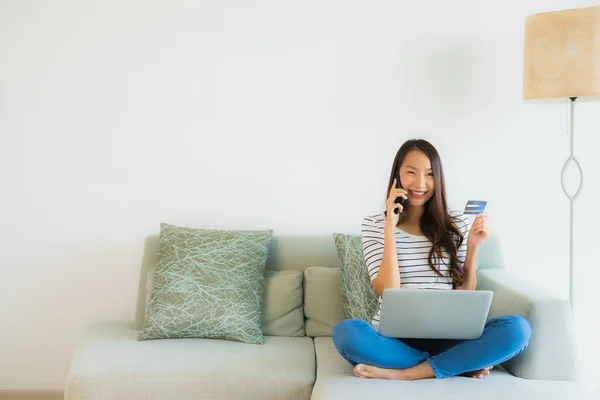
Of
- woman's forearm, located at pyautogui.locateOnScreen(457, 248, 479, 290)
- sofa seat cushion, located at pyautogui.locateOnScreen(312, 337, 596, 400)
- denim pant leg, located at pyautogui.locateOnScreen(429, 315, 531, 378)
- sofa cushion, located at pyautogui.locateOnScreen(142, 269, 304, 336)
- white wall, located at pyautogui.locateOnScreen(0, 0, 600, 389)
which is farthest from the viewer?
white wall, located at pyautogui.locateOnScreen(0, 0, 600, 389)

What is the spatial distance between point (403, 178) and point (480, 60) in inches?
36.5

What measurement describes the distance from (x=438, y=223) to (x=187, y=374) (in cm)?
105

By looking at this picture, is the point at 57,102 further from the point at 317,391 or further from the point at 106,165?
the point at 317,391

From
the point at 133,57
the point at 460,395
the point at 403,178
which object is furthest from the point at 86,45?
the point at 460,395

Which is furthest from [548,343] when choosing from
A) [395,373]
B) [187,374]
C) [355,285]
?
[187,374]

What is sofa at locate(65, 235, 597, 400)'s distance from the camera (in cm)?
239

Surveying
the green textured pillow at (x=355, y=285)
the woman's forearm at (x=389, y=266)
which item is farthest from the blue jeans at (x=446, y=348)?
the green textured pillow at (x=355, y=285)

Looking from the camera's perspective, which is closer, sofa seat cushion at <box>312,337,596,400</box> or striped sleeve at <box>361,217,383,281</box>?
sofa seat cushion at <box>312,337,596,400</box>

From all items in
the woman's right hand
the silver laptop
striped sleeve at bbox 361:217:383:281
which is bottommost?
the silver laptop

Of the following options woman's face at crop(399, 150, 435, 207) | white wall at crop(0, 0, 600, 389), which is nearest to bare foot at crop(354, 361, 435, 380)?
woman's face at crop(399, 150, 435, 207)

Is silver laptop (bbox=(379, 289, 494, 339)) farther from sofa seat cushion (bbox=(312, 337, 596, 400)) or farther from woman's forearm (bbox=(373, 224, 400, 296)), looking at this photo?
woman's forearm (bbox=(373, 224, 400, 296))

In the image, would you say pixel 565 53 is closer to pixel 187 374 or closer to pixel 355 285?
pixel 355 285

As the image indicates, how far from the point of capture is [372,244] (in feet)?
9.27

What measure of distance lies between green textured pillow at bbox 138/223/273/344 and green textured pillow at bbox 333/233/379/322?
334mm
